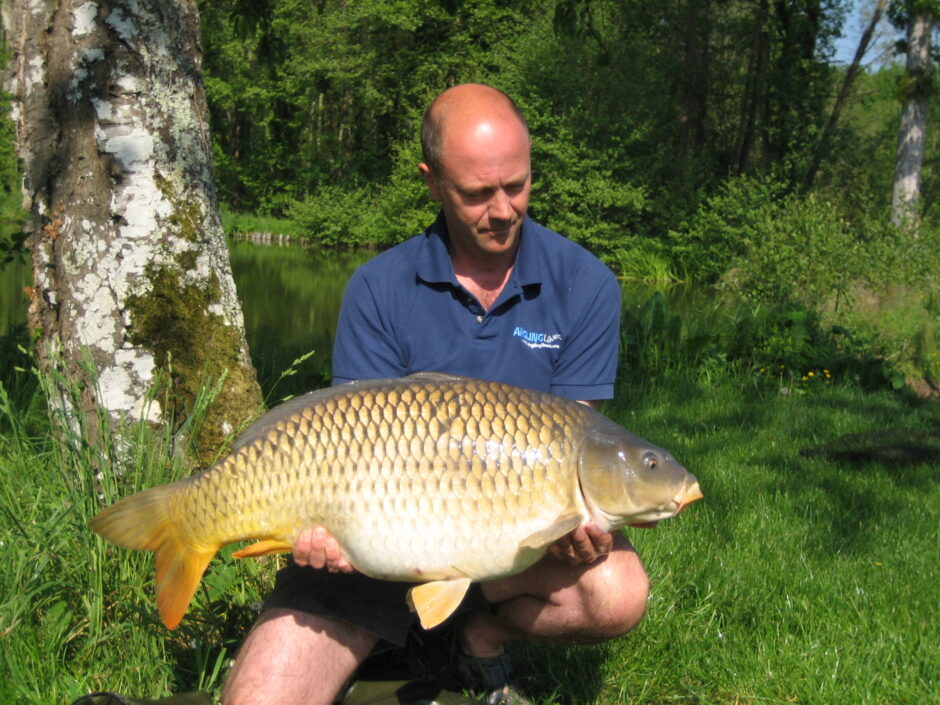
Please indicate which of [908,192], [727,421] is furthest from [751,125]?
[727,421]

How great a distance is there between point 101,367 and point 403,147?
20315 millimetres

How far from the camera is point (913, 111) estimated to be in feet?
40.7

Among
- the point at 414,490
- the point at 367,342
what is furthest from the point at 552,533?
the point at 367,342

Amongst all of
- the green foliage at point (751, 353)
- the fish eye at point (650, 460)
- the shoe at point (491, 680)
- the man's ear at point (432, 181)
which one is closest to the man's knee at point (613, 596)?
the shoe at point (491, 680)

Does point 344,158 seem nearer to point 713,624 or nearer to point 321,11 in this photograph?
point 321,11

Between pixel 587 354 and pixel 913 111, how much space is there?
12.2 metres

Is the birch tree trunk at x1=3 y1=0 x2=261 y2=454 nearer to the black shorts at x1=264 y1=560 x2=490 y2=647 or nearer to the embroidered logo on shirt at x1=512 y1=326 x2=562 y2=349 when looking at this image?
the black shorts at x1=264 y1=560 x2=490 y2=647

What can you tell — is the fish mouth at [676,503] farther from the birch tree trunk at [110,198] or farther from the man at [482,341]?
the birch tree trunk at [110,198]

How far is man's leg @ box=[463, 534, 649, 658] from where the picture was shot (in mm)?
1843

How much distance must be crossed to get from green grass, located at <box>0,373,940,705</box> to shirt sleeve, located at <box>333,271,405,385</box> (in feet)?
1.76

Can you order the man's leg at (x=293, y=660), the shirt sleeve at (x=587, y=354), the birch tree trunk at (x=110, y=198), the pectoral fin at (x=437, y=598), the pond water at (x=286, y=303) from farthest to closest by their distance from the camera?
the pond water at (x=286, y=303) < the birch tree trunk at (x=110, y=198) < the shirt sleeve at (x=587, y=354) < the man's leg at (x=293, y=660) < the pectoral fin at (x=437, y=598)

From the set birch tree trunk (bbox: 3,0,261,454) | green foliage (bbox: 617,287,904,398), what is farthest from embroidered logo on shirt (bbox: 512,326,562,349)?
green foliage (bbox: 617,287,904,398)

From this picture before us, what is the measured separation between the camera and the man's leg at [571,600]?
1.84 m

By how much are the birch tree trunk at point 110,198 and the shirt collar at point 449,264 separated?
28.5 inches
